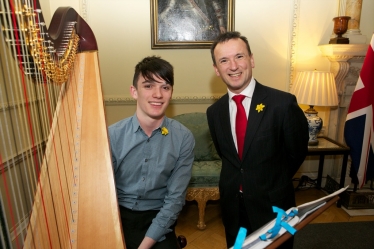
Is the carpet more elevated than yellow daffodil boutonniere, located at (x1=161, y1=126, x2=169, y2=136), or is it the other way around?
yellow daffodil boutonniere, located at (x1=161, y1=126, x2=169, y2=136)

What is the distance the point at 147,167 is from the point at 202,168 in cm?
127

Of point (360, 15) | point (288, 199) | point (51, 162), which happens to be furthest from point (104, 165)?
point (360, 15)

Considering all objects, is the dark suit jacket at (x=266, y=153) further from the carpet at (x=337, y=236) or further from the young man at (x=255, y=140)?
the carpet at (x=337, y=236)

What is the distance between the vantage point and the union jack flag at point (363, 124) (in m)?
2.42

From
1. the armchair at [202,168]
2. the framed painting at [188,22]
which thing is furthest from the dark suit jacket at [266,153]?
the framed painting at [188,22]

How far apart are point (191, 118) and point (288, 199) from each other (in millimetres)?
1551

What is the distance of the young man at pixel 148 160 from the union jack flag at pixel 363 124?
1902mm

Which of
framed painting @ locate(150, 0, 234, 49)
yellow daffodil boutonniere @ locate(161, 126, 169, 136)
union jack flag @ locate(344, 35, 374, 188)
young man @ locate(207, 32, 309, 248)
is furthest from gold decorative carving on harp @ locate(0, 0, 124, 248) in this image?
union jack flag @ locate(344, 35, 374, 188)

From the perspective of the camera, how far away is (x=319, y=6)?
9.43 ft

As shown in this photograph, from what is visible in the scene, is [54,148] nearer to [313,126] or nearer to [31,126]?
[31,126]

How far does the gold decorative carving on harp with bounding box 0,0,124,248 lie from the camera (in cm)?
75

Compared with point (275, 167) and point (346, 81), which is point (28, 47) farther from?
point (346, 81)

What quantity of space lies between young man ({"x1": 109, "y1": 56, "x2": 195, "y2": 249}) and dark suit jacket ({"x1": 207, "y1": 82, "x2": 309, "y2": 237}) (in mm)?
266

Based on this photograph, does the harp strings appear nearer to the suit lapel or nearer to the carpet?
the suit lapel
